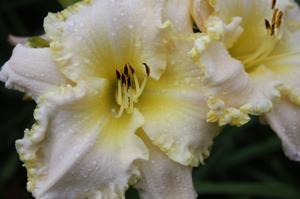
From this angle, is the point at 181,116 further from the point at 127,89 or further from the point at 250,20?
the point at 250,20

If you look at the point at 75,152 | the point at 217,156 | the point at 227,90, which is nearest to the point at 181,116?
the point at 227,90

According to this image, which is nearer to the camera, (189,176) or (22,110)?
(189,176)

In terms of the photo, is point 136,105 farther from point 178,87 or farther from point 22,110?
point 22,110

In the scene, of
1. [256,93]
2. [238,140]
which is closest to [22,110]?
[238,140]

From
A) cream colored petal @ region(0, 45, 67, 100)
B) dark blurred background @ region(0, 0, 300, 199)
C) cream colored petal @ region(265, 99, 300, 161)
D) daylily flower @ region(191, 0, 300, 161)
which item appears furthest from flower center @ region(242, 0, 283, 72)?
dark blurred background @ region(0, 0, 300, 199)

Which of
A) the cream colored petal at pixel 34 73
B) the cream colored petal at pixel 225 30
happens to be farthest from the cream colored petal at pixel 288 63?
the cream colored petal at pixel 34 73

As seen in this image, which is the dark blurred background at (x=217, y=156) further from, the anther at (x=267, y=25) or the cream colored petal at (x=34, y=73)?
the cream colored petal at (x=34, y=73)

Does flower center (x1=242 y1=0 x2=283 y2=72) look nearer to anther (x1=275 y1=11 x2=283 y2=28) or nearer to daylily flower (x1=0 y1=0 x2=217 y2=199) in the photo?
anther (x1=275 y1=11 x2=283 y2=28)
